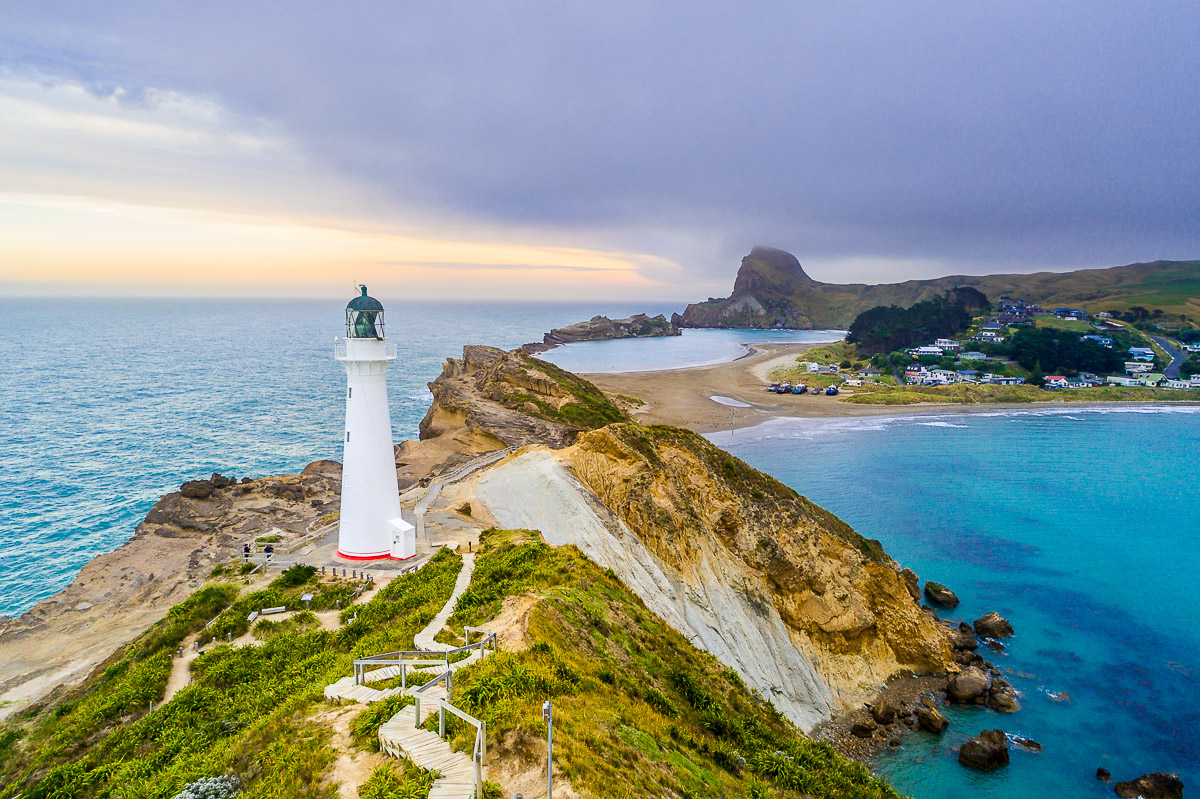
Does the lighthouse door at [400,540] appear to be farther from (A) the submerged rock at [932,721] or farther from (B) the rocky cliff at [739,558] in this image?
(A) the submerged rock at [932,721]

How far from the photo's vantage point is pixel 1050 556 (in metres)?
41.7

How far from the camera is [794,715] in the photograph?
80.3 ft

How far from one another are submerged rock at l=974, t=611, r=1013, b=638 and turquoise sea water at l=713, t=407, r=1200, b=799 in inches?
31.9

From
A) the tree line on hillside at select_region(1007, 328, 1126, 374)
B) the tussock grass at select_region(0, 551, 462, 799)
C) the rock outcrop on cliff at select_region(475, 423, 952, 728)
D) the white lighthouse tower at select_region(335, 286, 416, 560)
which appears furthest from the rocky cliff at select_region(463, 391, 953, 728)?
the tree line on hillside at select_region(1007, 328, 1126, 374)

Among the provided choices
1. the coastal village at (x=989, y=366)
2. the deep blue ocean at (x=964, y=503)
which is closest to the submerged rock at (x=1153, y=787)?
the deep blue ocean at (x=964, y=503)

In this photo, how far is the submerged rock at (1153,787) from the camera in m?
21.6

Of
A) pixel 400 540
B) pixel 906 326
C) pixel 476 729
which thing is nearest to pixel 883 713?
pixel 400 540

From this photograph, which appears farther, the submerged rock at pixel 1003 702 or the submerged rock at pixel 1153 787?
the submerged rock at pixel 1003 702

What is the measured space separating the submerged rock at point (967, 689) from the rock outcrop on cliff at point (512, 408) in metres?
33.7

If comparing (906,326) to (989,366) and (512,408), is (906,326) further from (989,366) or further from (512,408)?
(512,408)

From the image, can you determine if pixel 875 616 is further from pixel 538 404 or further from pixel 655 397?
pixel 655 397

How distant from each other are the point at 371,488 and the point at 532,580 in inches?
282

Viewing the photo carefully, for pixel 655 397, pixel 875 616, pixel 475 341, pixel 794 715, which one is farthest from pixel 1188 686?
pixel 475 341

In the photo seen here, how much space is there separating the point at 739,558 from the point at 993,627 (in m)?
15.0
